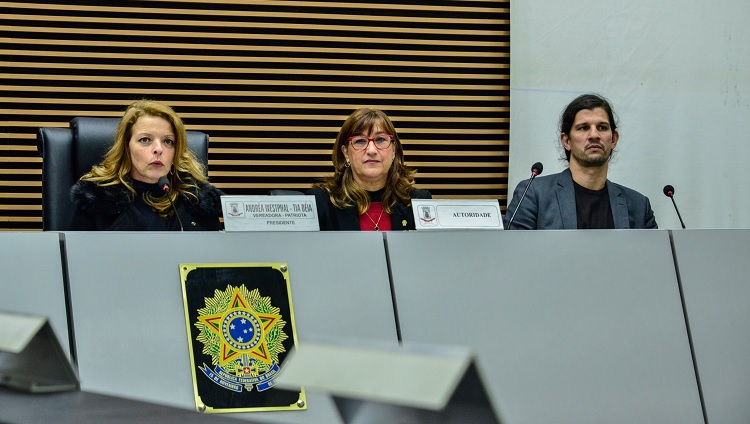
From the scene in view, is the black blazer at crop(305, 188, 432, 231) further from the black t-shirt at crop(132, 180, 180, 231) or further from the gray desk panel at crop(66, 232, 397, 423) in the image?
the gray desk panel at crop(66, 232, 397, 423)

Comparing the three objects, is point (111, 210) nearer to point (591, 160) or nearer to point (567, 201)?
point (567, 201)

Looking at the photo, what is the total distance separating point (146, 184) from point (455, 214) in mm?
1084

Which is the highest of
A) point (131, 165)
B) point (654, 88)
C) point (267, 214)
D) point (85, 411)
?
point (654, 88)

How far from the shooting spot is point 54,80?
4492mm

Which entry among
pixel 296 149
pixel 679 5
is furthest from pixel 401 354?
pixel 679 5

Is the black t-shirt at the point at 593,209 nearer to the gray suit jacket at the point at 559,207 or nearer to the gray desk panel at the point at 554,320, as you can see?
the gray suit jacket at the point at 559,207

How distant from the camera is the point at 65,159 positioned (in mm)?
2965

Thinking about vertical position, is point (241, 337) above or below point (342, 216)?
below

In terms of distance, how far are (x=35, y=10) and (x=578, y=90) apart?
2.65 m

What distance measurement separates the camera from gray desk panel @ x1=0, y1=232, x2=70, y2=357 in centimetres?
185

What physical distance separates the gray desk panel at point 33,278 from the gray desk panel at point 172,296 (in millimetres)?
29

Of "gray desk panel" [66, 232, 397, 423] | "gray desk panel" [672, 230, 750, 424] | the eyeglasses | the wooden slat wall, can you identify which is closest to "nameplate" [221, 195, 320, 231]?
"gray desk panel" [66, 232, 397, 423]

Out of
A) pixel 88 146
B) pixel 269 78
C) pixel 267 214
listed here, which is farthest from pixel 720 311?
pixel 269 78

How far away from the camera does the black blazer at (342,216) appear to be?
2885 millimetres
